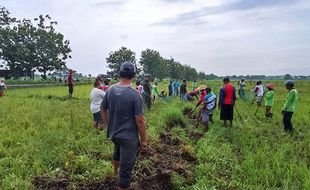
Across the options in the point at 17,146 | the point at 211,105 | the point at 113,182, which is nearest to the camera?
the point at 113,182

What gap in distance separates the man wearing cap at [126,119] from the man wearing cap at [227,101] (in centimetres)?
726

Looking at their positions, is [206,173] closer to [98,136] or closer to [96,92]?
[98,136]

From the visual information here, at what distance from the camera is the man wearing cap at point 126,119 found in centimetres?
441

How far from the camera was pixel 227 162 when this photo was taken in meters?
6.61

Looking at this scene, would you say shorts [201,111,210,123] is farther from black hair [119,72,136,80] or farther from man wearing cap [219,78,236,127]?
black hair [119,72,136,80]

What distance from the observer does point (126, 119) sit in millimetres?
4469

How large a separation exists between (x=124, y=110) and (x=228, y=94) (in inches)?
298

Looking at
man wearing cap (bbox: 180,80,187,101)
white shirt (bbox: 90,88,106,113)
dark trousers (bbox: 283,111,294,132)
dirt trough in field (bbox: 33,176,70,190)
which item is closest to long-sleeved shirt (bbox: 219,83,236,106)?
dark trousers (bbox: 283,111,294,132)

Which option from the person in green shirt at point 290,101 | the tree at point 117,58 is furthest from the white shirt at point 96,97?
the tree at point 117,58

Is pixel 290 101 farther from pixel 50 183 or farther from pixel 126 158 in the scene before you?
pixel 50 183

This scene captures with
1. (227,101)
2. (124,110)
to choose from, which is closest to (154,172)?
(124,110)

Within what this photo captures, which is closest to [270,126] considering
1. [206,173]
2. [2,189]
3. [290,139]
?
[290,139]

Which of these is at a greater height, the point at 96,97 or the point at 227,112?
the point at 96,97

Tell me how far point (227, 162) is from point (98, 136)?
3.43 meters
